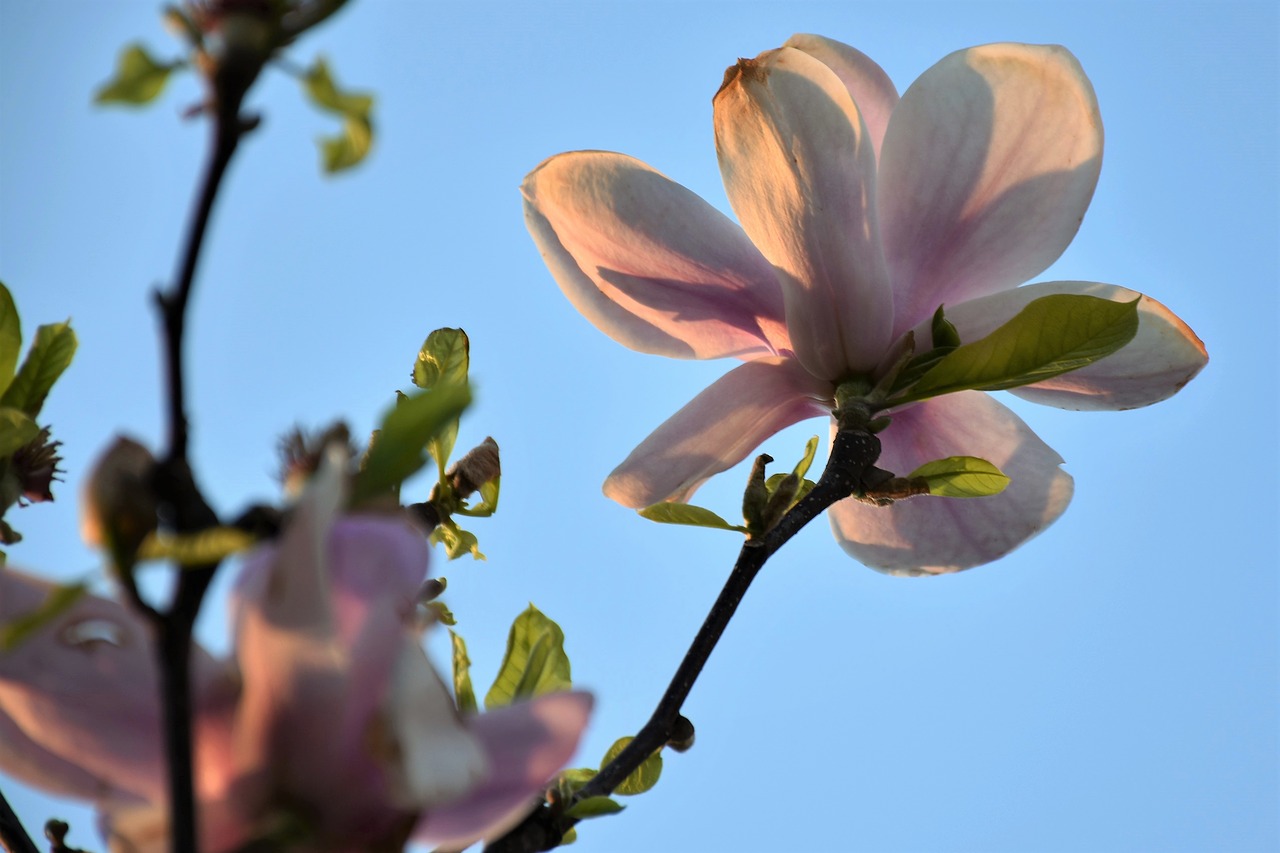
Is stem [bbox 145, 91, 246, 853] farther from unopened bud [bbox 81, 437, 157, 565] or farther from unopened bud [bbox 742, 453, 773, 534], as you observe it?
unopened bud [bbox 742, 453, 773, 534]

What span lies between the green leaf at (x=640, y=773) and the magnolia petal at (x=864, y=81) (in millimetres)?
544

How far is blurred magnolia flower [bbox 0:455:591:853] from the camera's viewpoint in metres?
0.41

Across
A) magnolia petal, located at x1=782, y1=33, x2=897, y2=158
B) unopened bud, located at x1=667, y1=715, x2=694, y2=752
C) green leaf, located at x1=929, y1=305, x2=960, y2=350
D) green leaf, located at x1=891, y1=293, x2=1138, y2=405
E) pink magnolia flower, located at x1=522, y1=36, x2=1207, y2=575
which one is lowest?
Answer: unopened bud, located at x1=667, y1=715, x2=694, y2=752

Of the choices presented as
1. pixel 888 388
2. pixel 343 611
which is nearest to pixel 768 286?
pixel 888 388

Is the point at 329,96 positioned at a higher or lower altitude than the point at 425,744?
higher

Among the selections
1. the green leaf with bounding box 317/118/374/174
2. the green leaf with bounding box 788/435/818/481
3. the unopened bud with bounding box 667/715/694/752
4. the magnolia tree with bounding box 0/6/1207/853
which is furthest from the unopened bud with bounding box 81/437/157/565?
the green leaf with bounding box 788/435/818/481

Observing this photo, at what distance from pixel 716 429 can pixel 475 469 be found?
0.75ft

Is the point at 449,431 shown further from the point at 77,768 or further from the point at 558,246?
the point at 77,768

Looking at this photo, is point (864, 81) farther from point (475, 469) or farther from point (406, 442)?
point (406, 442)

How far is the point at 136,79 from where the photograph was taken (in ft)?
1.35

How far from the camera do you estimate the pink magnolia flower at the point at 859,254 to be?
92cm

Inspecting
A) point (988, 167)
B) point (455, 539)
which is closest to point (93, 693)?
point (455, 539)

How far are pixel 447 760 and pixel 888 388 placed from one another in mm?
624

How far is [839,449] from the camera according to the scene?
0.88 m
